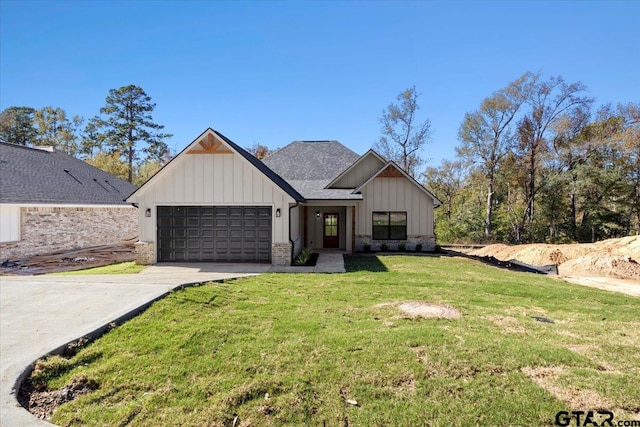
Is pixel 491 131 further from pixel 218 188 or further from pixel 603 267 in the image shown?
pixel 218 188

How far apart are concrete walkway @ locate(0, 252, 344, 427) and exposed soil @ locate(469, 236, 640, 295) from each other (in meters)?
10.2

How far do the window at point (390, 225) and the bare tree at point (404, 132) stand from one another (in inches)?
626

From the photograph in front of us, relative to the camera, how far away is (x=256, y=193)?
1216 centimetres

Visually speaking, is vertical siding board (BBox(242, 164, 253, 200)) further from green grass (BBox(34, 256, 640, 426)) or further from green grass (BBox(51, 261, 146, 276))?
green grass (BBox(34, 256, 640, 426))

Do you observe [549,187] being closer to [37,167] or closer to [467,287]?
[467,287]

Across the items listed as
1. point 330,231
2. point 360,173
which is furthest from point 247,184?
point 360,173

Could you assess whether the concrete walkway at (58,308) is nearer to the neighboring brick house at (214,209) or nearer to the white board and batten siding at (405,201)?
the neighboring brick house at (214,209)

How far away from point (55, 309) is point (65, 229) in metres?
12.8

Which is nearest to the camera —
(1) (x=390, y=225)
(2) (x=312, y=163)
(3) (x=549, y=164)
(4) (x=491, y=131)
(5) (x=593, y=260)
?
(5) (x=593, y=260)

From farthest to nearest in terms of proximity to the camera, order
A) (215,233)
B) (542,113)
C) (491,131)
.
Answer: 1. (491,131)
2. (542,113)
3. (215,233)

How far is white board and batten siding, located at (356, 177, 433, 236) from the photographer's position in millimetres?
16984

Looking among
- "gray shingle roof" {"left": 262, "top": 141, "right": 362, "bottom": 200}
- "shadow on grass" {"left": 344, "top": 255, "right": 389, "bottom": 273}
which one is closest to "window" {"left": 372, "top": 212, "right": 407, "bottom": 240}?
"gray shingle roof" {"left": 262, "top": 141, "right": 362, "bottom": 200}

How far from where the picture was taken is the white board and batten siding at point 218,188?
12.1 metres

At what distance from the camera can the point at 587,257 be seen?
1412 centimetres
